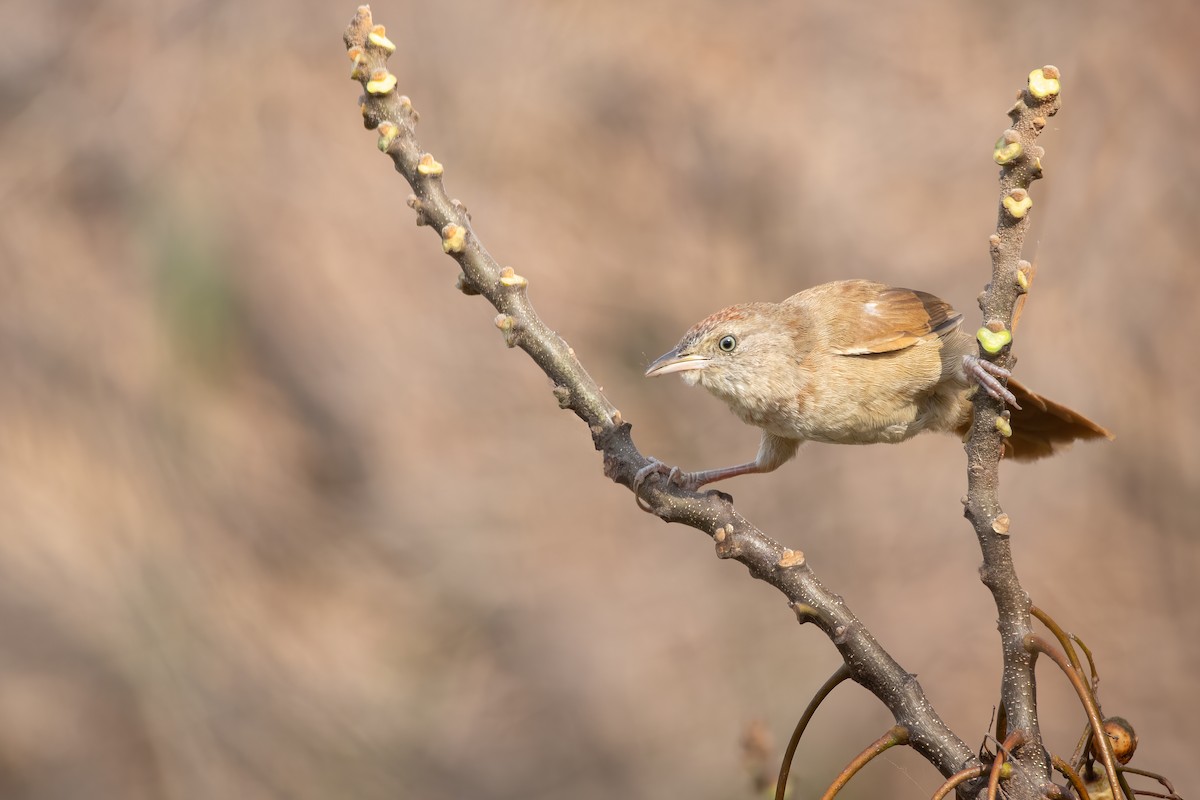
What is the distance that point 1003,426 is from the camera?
183cm

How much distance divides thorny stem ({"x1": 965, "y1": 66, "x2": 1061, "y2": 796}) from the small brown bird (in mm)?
951

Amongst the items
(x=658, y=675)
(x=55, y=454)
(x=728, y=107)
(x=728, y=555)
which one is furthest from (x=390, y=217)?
(x=728, y=555)

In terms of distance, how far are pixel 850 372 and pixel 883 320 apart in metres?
0.19

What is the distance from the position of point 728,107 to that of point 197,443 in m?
3.42

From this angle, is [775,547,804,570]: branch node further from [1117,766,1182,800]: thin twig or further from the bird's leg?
the bird's leg

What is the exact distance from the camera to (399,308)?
20.3ft

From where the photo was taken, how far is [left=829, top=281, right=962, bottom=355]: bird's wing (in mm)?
2960

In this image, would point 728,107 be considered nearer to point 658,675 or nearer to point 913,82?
point 913,82

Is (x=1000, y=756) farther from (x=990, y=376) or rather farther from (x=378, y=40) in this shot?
(x=378, y=40)

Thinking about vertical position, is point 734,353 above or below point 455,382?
below

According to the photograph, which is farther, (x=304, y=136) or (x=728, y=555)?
(x=304, y=136)

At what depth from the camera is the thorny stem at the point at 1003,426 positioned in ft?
5.26

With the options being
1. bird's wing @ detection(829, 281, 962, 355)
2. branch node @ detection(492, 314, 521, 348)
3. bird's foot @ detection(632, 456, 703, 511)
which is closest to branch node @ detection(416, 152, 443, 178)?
branch node @ detection(492, 314, 521, 348)

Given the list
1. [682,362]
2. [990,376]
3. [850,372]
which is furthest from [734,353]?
[990,376]
